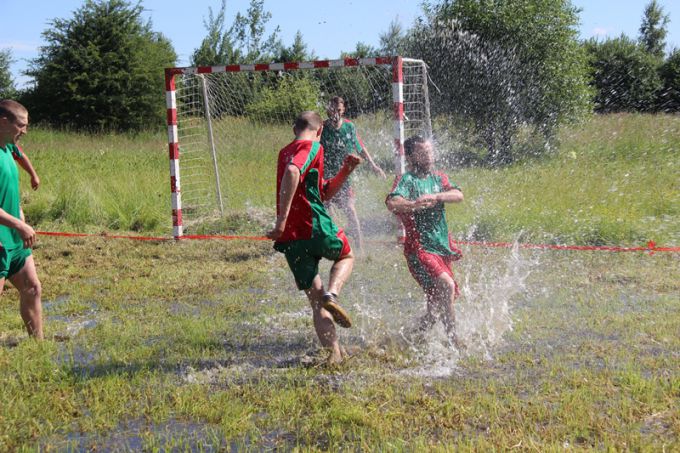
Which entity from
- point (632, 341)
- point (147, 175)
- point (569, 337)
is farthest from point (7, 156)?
point (147, 175)

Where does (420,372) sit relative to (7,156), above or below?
below

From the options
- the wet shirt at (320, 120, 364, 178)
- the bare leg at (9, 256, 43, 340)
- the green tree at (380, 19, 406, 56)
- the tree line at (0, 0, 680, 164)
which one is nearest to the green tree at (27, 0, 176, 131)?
the tree line at (0, 0, 680, 164)

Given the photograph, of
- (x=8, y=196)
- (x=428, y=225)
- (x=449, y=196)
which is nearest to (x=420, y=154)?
(x=449, y=196)

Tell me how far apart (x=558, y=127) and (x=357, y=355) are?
1639cm

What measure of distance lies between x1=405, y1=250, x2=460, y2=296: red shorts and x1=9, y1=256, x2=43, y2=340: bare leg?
275cm

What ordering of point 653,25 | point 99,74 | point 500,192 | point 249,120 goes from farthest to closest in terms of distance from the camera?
point 653,25, point 99,74, point 500,192, point 249,120

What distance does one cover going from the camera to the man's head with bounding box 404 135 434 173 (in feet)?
17.1

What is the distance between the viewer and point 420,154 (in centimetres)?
521

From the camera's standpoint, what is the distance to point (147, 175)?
16.1 meters

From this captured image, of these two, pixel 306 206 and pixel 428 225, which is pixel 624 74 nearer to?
pixel 428 225

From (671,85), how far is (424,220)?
2610 cm

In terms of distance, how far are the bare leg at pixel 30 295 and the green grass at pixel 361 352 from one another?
142 millimetres

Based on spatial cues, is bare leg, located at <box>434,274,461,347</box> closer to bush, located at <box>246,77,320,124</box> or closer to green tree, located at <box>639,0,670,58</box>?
bush, located at <box>246,77,320,124</box>

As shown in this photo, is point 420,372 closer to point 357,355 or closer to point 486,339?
point 357,355
